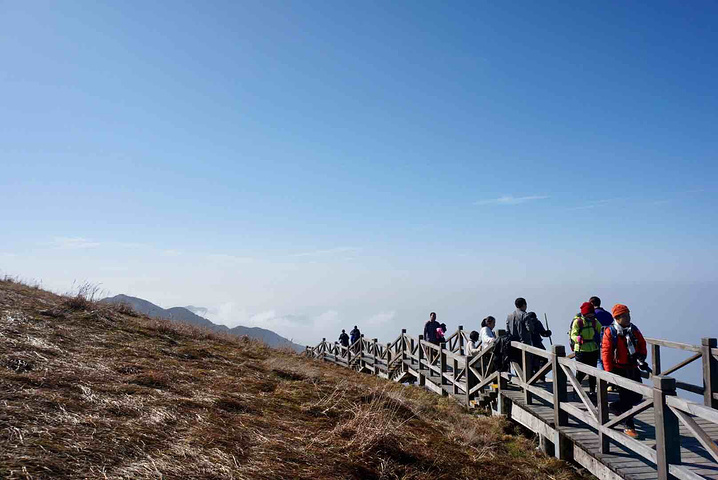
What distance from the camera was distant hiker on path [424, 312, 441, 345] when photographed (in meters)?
15.5

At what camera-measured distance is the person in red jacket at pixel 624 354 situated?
6.26 meters

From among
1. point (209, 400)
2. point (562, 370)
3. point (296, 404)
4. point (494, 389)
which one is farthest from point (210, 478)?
point (494, 389)

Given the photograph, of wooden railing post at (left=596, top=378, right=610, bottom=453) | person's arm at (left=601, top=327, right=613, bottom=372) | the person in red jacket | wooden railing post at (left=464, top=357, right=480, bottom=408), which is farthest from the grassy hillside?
person's arm at (left=601, top=327, right=613, bottom=372)

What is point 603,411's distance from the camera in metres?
5.93

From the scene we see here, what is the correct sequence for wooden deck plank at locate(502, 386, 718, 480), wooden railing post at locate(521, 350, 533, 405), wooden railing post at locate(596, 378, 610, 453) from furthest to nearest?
wooden railing post at locate(521, 350, 533, 405) < wooden railing post at locate(596, 378, 610, 453) < wooden deck plank at locate(502, 386, 718, 480)

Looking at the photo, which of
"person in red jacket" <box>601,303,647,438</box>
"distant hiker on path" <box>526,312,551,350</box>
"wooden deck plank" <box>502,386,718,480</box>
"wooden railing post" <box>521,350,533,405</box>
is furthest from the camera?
"distant hiker on path" <box>526,312,551,350</box>

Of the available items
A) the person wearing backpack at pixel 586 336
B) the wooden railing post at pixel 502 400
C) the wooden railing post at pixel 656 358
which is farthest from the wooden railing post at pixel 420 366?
the person wearing backpack at pixel 586 336

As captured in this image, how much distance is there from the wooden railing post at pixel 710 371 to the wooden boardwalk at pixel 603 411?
13mm

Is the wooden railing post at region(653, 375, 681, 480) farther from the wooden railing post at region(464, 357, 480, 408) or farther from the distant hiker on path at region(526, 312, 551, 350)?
the wooden railing post at region(464, 357, 480, 408)

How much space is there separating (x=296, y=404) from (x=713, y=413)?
533cm

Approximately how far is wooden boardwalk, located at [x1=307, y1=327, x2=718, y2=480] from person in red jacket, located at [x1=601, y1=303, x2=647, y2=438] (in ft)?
0.81

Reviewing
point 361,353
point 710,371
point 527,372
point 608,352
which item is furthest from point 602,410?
point 361,353

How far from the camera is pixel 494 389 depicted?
998 cm

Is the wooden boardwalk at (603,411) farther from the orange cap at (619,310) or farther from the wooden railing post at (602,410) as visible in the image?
the orange cap at (619,310)
